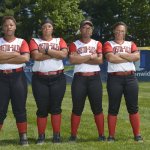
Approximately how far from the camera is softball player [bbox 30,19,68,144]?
7.66 m

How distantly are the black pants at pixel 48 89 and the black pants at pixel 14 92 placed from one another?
0.71 ft

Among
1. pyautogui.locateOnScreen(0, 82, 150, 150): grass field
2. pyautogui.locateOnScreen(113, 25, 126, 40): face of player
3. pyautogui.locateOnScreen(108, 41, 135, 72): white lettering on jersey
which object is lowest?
pyautogui.locateOnScreen(0, 82, 150, 150): grass field

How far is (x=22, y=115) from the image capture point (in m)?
7.72

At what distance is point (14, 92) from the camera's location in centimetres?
758

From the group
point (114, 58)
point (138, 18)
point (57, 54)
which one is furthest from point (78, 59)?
point (138, 18)

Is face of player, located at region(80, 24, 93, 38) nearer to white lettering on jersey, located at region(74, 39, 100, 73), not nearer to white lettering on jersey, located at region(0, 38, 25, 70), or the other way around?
white lettering on jersey, located at region(74, 39, 100, 73)

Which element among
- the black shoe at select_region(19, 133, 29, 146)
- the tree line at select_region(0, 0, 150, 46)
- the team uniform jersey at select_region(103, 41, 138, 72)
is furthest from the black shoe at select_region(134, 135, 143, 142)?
the tree line at select_region(0, 0, 150, 46)

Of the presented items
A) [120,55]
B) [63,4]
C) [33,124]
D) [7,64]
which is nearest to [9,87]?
[7,64]

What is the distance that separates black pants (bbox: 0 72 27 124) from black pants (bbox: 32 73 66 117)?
0.71 ft

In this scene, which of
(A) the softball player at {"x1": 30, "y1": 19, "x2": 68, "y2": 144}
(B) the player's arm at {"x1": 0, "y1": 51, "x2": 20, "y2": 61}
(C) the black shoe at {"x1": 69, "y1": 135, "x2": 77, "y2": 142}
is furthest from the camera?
(C) the black shoe at {"x1": 69, "y1": 135, "x2": 77, "y2": 142}

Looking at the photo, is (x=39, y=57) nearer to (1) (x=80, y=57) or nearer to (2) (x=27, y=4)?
(1) (x=80, y=57)

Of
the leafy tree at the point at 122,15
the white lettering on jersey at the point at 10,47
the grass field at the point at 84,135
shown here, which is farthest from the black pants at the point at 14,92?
the leafy tree at the point at 122,15

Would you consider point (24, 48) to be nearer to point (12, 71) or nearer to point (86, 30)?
point (12, 71)

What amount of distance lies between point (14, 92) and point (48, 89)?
1.84 feet
